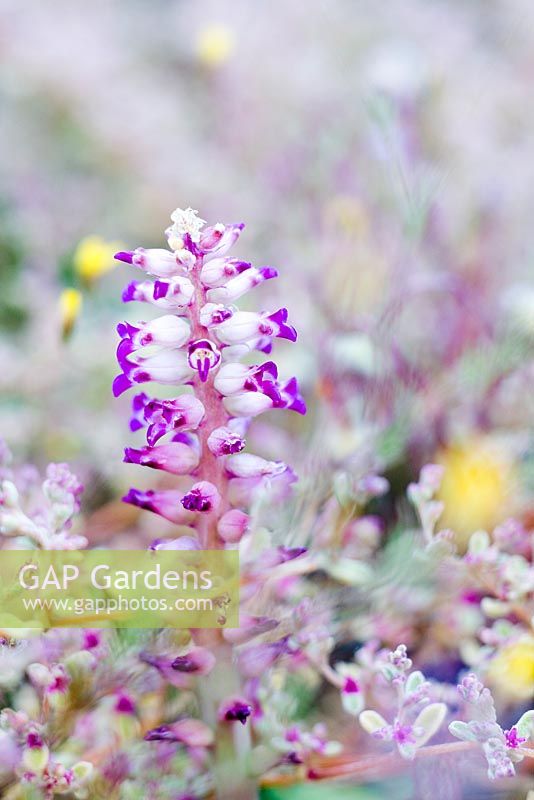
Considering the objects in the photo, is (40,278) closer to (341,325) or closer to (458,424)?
(341,325)

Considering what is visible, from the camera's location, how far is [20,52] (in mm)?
1222

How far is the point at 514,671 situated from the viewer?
0.48 meters

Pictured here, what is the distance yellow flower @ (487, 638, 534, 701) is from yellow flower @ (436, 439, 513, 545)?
11 cm

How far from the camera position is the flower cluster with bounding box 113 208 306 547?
0.37 m

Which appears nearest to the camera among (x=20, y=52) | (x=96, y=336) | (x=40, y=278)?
(x=96, y=336)

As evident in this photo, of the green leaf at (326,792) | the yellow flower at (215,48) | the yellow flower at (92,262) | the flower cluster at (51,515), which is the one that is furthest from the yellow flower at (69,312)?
the yellow flower at (215,48)

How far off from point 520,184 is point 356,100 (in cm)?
24

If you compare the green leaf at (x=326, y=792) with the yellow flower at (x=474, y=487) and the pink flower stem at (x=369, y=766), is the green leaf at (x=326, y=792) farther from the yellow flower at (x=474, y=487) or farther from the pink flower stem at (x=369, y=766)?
the yellow flower at (x=474, y=487)

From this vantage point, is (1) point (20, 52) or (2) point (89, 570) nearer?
(2) point (89, 570)

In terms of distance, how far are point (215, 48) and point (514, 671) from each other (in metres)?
0.92

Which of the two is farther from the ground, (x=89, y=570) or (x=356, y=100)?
(x=356, y=100)

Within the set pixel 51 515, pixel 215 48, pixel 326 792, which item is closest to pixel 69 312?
pixel 51 515

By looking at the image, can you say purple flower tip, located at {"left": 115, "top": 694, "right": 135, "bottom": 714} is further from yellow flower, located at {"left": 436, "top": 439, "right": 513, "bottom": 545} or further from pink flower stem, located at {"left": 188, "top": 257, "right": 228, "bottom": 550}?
yellow flower, located at {"left": 436, "top": 439, "right": 513, "bottom": 545}

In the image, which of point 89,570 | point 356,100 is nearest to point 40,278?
point 356,100
